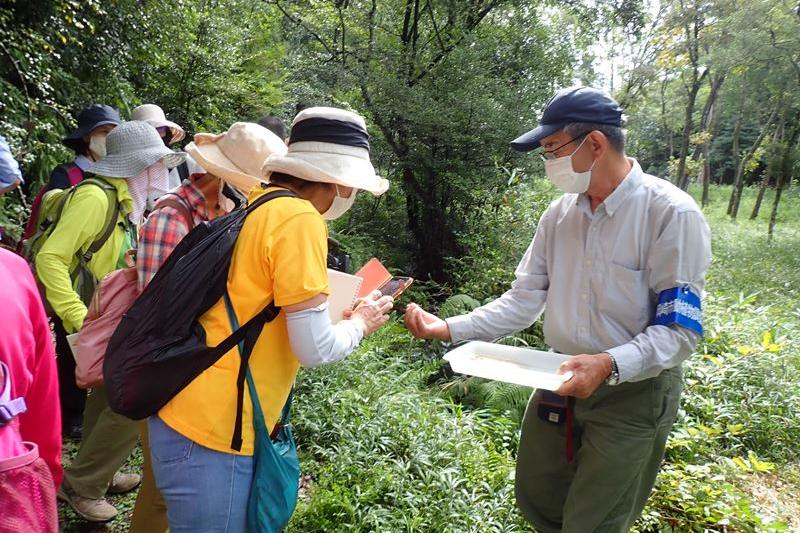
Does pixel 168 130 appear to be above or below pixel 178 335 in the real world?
above

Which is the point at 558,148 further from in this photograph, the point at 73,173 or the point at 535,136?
the point at 73,173

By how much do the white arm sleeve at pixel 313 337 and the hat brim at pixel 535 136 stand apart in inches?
44.8

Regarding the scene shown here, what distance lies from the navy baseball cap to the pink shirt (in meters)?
1.84

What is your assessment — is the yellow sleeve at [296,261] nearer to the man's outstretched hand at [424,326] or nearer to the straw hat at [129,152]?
the man's outstretched hand at [424,326]

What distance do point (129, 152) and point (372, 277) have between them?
148cm

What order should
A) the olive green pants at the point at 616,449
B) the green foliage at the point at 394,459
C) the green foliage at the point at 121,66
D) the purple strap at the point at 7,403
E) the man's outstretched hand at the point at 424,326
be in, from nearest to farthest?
the purple strap at the point at 7,403 < the olive green pants at the point at 616,449 < the man's outstretched hand at the point at 424,326 < the green foliage at the point at 394,459 < the green foliage at the point at 121,66

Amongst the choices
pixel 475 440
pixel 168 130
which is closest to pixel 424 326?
pixel 475 440

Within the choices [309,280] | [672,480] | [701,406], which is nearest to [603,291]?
[309,280]

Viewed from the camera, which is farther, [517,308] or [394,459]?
[394,459]

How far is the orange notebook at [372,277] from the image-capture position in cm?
227

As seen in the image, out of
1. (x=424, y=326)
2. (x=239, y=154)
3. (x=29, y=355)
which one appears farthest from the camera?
(x=424, y=326)

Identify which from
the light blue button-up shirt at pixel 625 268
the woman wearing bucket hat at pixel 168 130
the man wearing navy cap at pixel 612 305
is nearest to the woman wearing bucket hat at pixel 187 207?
the man wearing navy cap at pixel 612 305

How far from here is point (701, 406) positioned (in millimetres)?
4570

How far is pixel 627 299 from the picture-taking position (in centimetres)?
212
